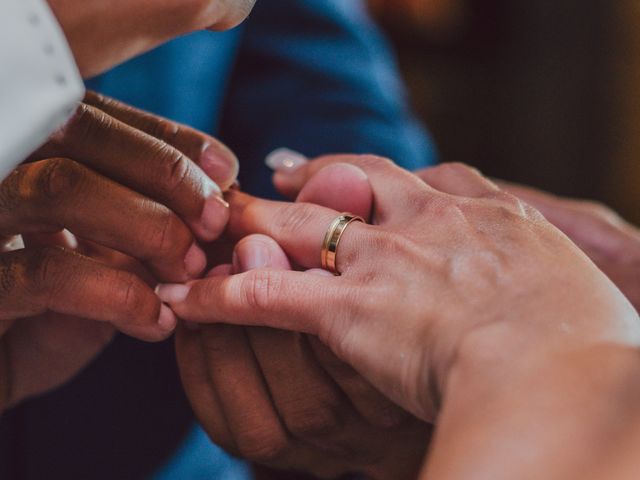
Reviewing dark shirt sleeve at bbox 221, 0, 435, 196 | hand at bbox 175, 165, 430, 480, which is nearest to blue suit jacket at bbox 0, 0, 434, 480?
dark shirt sleeve at bbox 221, 0, 435, 196

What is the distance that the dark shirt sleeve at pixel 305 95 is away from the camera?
142 cm

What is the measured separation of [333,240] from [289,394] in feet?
0.59

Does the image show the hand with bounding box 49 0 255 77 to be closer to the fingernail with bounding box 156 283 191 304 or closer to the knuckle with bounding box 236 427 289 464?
the fingernail with bounding box 156 283 191 304

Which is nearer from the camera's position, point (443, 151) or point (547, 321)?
point (547, 321)

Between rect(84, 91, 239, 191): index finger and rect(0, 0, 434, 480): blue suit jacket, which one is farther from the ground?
rect(84, 91, 239, 191): index finger

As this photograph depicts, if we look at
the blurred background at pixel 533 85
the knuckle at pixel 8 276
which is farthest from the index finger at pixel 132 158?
the blurred background at pixel 533 85

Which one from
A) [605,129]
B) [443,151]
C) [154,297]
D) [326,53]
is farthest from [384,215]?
[443,151]

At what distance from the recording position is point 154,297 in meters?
0.81

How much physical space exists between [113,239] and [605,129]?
253 centimetres

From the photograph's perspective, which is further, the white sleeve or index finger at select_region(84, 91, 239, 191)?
index finger at select_region(84, 91, 239, 191)

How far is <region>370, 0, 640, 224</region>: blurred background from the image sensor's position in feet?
9.68

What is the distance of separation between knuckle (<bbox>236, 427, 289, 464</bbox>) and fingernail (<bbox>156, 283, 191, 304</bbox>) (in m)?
0.16

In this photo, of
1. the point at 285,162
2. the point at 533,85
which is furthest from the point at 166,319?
the point at 533,85

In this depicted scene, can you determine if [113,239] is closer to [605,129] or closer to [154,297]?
[154,297]
